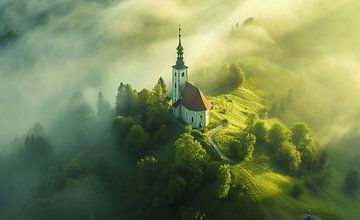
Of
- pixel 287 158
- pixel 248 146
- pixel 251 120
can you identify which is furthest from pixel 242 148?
pixel 251 120

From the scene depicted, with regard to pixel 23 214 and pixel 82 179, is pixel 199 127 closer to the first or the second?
pixel 82 179

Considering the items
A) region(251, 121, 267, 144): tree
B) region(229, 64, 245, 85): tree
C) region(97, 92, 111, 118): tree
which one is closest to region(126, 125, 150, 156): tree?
region(97, 92, 111, 118): tree

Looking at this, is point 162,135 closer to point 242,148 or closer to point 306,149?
point 242,148

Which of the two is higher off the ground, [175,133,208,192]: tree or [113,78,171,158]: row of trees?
[113,78,171,158]: row of trees

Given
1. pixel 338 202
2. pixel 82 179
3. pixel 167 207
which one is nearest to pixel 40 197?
pixel 82 179

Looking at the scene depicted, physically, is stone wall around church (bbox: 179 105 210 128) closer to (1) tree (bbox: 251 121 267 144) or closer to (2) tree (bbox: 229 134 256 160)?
(1) tree (bbox: 251 121 267 144)

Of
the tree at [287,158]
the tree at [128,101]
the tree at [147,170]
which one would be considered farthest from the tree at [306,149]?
the tree at [128,101]

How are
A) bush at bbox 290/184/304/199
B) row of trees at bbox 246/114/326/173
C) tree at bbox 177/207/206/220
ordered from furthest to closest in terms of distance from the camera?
1. row of trees at bbox 246/114/326/173
2. bush at bbox 290/184/304/199
3. tree at bbox 177/207/206/220
